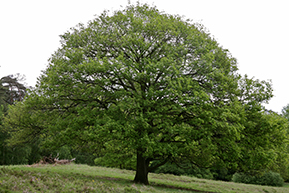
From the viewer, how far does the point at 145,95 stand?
14141 mm

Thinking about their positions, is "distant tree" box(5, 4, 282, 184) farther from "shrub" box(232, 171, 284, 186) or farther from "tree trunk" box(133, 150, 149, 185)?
"shrub" box(232, 171, 284, 186)

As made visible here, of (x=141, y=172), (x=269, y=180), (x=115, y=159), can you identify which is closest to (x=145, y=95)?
(x=141, y=172)

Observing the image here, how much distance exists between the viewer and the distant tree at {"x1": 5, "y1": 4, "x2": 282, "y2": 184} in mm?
13445

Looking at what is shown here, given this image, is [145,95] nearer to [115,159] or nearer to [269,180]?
[115,159]

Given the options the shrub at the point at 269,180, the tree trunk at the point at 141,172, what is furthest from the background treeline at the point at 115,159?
the tree trunk at the point at 141,172

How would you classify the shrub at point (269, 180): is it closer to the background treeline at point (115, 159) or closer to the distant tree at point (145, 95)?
the background treeline at point (115, 159)

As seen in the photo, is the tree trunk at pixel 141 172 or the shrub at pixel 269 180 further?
the shrub at pixel 269 180

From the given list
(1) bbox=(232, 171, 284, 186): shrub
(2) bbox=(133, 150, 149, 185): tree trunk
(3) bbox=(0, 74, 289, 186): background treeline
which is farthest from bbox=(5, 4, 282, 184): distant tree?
(1) bbox=(232, 171, 284, 186): shrub

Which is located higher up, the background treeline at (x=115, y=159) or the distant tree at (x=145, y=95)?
the distant tree at (x=145, y=95)

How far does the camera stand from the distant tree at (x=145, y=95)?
13445 millimetres

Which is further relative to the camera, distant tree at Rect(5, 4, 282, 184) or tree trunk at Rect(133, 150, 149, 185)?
tree trunk at Rect(133, 150, 149, 185)

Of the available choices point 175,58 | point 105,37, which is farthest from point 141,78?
point 105,37

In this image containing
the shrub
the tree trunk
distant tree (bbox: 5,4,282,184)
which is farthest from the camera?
the shrub

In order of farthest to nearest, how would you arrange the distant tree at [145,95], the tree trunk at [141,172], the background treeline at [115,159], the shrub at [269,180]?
the shrub at [269,180], the background treeline at [115,159], the tree trunk at [141,172], the distant tree at [145,95]
